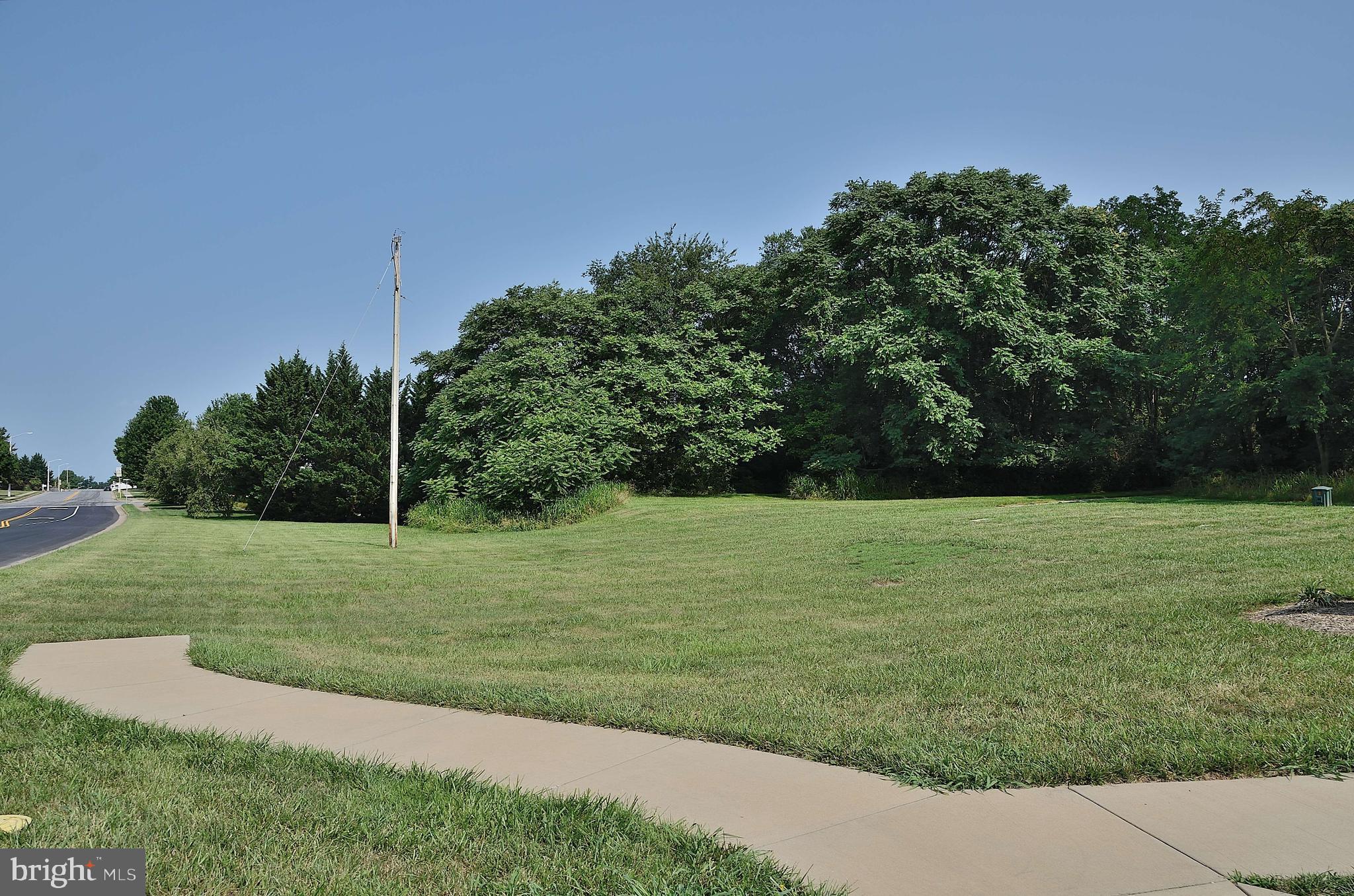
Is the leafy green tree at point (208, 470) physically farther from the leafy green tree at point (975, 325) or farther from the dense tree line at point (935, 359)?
the leafy green tree at point (975, 325)

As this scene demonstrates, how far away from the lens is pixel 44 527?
96.0ft

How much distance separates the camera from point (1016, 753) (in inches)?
158

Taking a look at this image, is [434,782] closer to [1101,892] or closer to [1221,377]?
[1101,892]

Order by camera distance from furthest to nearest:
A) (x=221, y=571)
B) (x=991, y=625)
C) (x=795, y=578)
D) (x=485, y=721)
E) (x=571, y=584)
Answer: (x=221, y=571) < (x=571, y=584) < (x=795, y=578) < (x=991, y=625) < (x=485, y=721)

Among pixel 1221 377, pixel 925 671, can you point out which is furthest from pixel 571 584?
pixel 1221 377

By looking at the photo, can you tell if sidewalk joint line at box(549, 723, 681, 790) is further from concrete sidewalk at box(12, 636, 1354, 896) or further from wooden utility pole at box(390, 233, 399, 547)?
wooden utility pole at box(390, 233, 399, 547)

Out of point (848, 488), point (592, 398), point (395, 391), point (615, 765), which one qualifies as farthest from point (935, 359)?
point (615, 765)

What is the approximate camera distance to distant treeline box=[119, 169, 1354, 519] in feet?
74.5

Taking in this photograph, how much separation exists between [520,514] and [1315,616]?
72.8ft

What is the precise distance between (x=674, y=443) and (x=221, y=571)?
19255 mm

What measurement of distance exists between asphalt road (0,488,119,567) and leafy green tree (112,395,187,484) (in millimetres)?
45339

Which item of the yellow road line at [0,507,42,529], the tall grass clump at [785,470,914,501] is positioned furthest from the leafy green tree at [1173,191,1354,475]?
the yellow road line at [0,507,42,529]

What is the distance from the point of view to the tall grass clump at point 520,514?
2506cm

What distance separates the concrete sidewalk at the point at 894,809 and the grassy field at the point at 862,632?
241 mm
